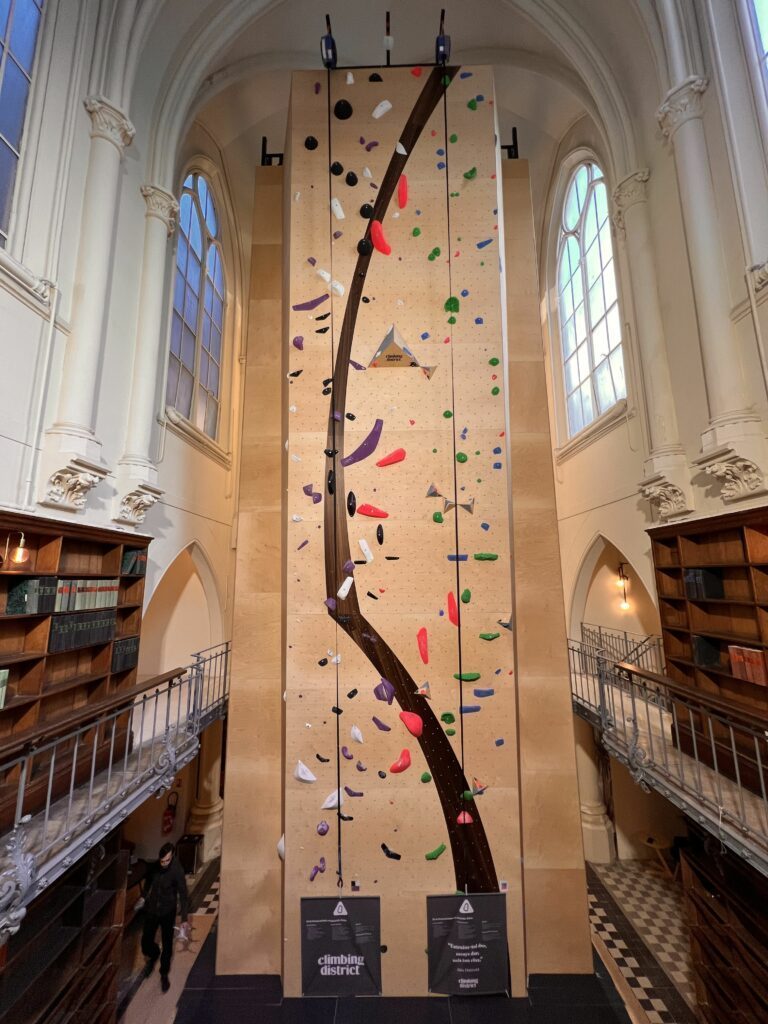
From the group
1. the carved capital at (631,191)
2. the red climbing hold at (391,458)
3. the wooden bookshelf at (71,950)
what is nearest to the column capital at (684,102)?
the carved capital at (631,191)

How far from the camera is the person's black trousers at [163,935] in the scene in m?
4.41

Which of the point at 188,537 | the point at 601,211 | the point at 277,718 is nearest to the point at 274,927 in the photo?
the point at 277,718

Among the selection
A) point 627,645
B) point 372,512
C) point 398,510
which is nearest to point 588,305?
point 627,645

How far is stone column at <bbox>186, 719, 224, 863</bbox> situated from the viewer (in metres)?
7.46

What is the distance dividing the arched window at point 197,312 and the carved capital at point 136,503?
1861 millimetres

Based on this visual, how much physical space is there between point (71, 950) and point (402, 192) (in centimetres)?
624

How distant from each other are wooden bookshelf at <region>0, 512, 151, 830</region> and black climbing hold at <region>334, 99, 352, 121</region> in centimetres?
417

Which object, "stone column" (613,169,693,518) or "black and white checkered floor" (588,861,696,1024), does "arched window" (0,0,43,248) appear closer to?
"stone column" (613,169,693,518)

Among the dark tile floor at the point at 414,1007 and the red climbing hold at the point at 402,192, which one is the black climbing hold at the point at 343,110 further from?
the dark tile floor at the point at 414,1007

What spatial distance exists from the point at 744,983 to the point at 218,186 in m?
10.4

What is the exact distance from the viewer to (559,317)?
8.93 metres

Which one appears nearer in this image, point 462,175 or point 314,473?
point 314,473

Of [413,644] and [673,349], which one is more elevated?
[673,349]

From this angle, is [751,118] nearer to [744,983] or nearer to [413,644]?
[413,644]
